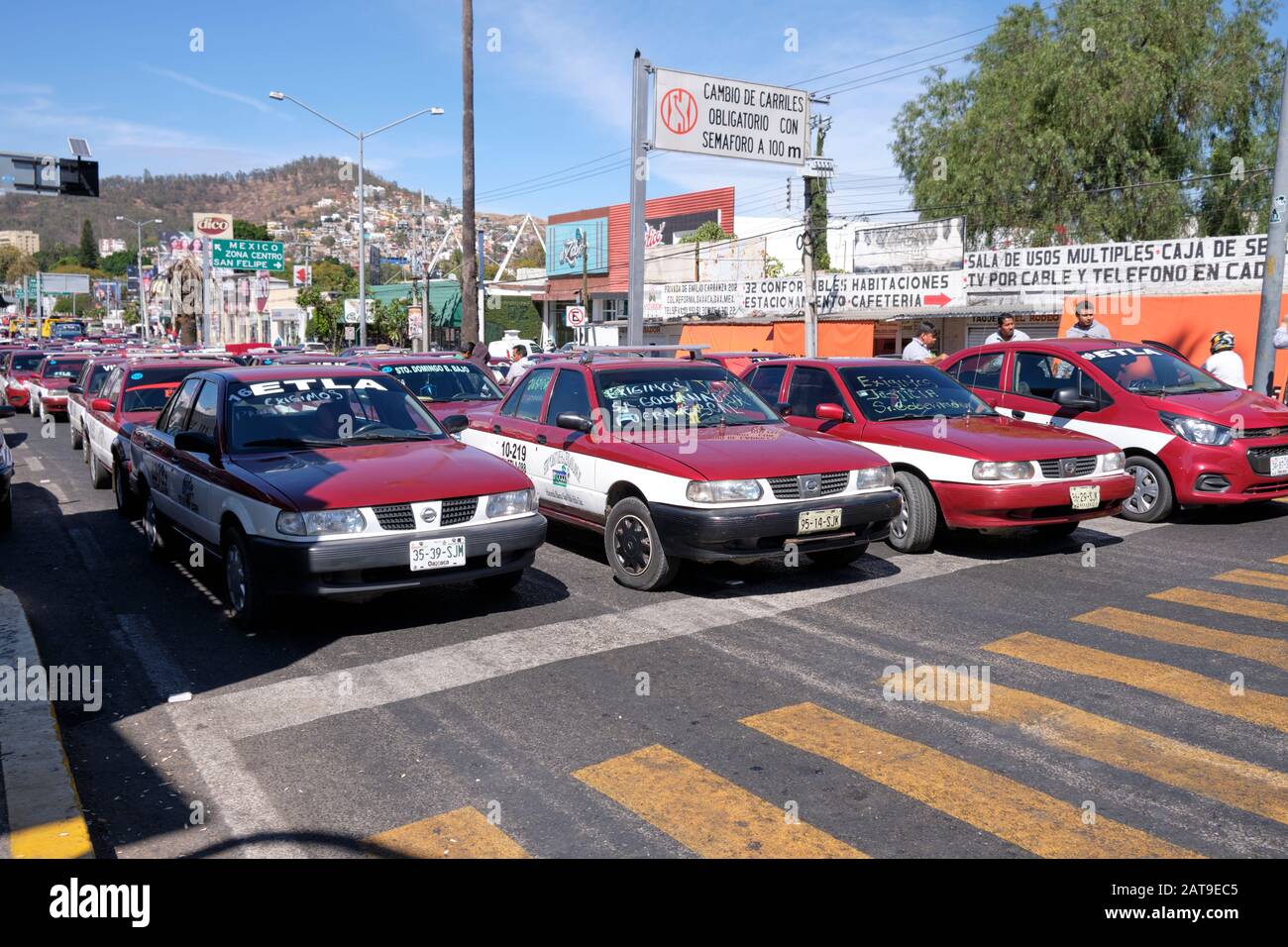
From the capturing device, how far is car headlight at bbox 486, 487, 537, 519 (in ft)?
22.4

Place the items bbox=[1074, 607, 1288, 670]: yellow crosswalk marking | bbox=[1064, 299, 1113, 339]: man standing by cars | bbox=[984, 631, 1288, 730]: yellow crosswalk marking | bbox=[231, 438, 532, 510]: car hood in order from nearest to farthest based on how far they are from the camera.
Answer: bbox=[984, 631, 1288, 730]: yellow crosswalk marking → bbox=[1074, 607, 1288, 670]: yellow crosswalk marking → bbox=[231, 438, 532, 510]: car hood → bbox=[1064, 299, 1113, 339]: man standing by cars

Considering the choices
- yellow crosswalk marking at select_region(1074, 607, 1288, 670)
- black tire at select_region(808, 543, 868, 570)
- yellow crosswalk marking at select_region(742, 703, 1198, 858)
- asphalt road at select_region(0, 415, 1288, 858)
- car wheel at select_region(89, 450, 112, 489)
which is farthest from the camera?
car wheel at select_region(89, 450, 112, 489)

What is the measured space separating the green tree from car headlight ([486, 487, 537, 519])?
26.6 meters

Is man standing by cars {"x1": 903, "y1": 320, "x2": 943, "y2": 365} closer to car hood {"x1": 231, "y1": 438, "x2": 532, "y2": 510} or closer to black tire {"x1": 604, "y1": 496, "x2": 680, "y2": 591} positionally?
black tire {"x1": 604, "y1": 496, "x2": 680, "y2": 591}

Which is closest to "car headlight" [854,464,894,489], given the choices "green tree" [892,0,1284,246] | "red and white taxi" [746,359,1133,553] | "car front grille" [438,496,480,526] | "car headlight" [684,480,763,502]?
"red and white taxi" [746,359,1133,553]

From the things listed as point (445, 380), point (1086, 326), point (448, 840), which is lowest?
point (448, 840)

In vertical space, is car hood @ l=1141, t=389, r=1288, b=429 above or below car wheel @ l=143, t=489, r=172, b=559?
above

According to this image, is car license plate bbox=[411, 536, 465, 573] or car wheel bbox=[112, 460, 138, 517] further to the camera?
car wheel bbox=[112, 460, 138, 517]

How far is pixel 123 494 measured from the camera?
432 inches

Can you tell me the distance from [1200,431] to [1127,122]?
2418cm

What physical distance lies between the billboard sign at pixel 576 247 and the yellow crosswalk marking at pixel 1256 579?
4586 cm

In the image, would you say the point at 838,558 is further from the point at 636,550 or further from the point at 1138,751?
the point at 1138,751

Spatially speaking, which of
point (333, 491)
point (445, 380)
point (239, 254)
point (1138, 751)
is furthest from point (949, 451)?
point (239, 254)
